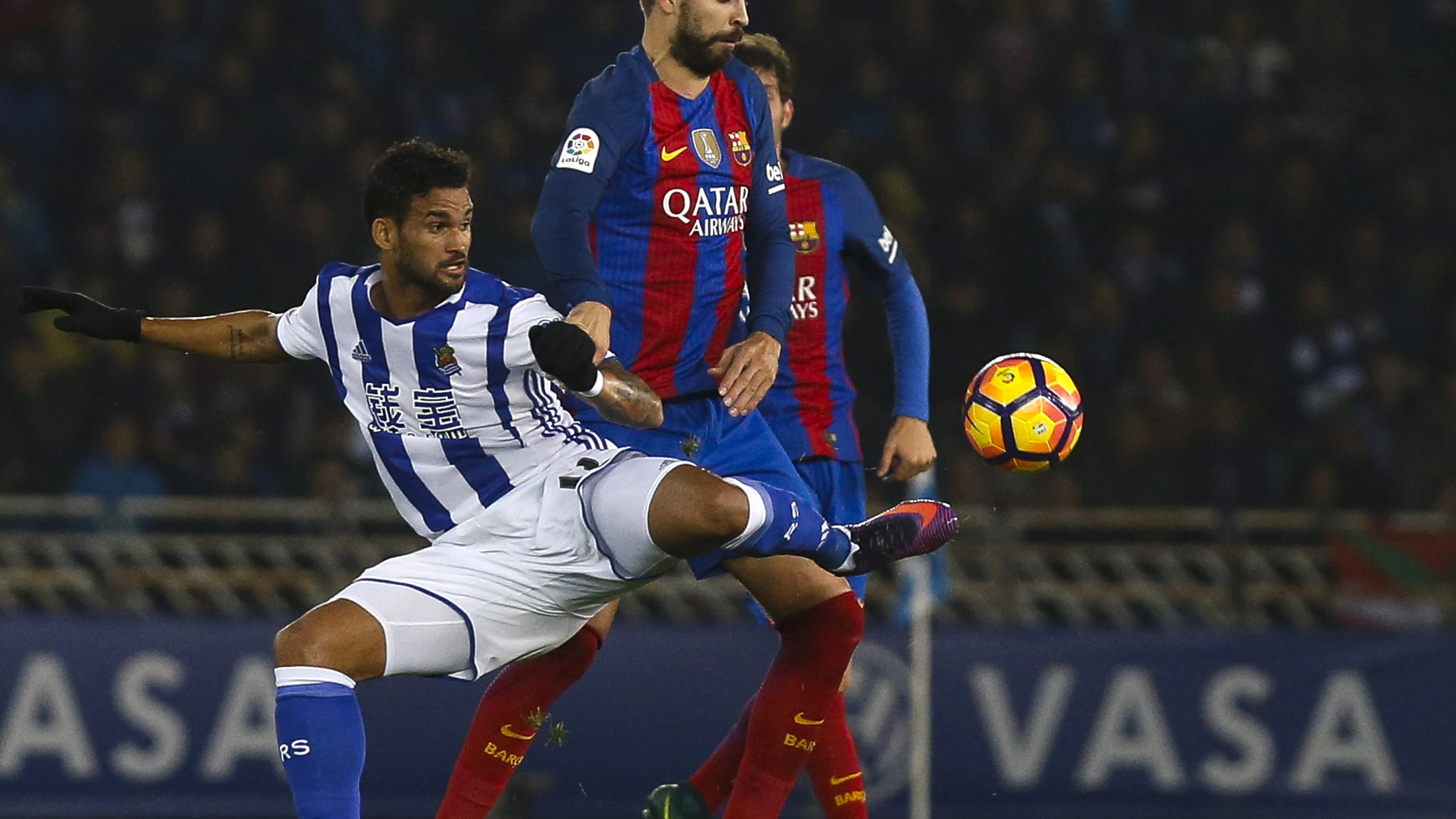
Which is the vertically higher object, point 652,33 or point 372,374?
point 652,33

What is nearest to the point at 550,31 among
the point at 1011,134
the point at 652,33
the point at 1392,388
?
the point at 1011,134

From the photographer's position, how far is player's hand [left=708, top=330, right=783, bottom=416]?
519 cm

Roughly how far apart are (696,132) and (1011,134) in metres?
6.97

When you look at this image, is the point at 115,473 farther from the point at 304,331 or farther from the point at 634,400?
the point at 634,400

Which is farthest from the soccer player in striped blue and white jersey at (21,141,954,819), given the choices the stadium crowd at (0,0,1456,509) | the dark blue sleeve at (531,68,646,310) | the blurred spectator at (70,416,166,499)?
the blurred spectator at (70,416,166,499)

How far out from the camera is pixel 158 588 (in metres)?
9.95

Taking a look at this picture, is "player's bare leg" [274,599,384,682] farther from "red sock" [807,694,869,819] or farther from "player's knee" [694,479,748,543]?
"red sock" [807,694,869,819]

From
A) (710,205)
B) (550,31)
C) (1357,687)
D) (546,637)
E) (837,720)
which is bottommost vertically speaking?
(1357,687)

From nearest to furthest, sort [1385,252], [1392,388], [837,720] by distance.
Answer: [837,720] → [1392,388] → [1385,252]

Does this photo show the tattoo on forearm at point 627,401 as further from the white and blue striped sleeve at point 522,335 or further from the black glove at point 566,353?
the white and blue striped sleeve at point 522,335

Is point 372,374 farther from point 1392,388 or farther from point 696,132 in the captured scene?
point 1392,388

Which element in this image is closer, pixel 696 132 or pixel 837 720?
pixel 696 132

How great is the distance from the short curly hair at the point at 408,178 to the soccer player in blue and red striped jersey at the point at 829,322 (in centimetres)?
119

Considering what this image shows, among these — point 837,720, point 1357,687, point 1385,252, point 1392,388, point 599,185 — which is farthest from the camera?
point 1385,252
